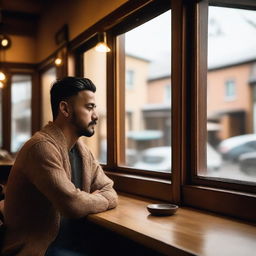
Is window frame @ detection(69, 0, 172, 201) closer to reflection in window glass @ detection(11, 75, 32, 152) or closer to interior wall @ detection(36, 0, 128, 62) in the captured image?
interior wall @ detection(36, 0, 128, 62)

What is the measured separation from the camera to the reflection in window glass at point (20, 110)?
6.18m

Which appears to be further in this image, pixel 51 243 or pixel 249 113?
pixel 249 113

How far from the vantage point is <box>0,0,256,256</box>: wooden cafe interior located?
1962 millimetres

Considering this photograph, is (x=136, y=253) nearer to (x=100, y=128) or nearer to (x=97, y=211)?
(x=97, y=211)

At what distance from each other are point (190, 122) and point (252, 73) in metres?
10.9

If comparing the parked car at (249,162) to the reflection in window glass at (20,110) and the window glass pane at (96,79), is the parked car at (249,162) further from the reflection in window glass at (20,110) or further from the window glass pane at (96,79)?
the window glass pane at (96,79)

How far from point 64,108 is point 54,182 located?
0.53m

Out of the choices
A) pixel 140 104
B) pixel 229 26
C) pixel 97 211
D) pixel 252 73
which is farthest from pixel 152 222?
pixel 140 104

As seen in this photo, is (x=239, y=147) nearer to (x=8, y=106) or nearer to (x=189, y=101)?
(x=8, y=106)

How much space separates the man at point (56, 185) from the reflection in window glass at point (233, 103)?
6.61 metres

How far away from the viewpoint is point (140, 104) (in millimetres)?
15656

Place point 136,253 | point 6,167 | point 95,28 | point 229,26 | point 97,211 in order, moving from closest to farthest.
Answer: point 97,211 → point 136,253 → point 95,28 → point 6,167 → point 229,26

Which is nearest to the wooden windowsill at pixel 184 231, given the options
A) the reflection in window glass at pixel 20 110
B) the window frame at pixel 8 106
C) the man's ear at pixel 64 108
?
the man's ear at pixel 64 108

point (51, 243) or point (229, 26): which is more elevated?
point (229, 26)
